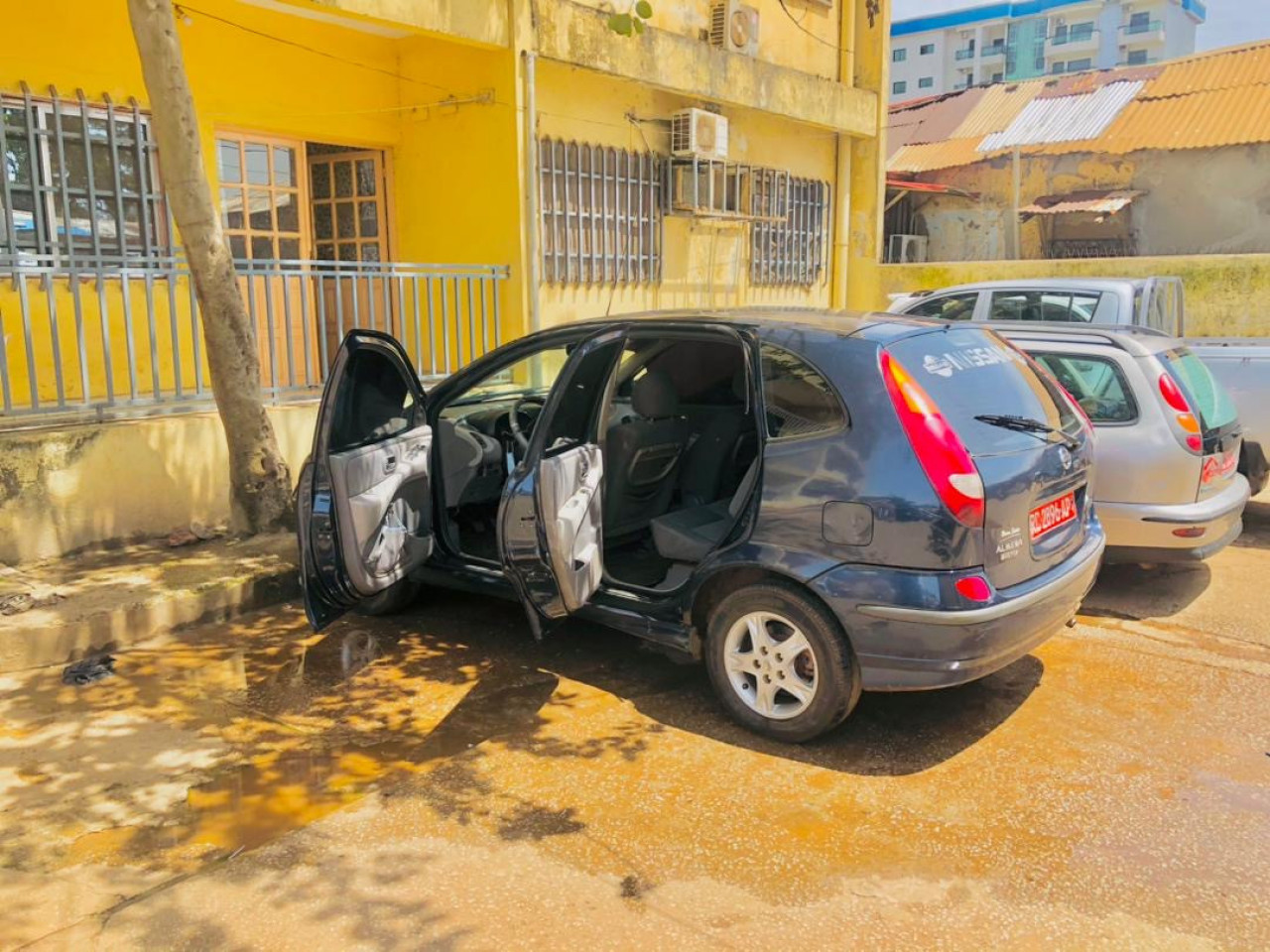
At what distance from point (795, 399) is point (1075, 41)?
79.0 m

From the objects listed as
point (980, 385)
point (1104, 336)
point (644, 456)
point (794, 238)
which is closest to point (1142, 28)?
point (794, 238)

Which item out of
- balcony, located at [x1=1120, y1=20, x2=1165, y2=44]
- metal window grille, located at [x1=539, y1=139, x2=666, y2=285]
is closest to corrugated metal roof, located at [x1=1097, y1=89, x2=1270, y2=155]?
metal window grille, located at [x1=539, y1=139, x2=666, y2=285]

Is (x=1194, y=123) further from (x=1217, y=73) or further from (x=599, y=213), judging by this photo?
(x=599, y=213)

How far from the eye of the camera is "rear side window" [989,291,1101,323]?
7562 mm

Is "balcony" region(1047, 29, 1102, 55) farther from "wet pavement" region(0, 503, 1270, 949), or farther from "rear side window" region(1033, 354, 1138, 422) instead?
"wet pavement" region(0, 503, 1270, 949)

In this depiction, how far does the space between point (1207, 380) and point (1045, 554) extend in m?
2.57

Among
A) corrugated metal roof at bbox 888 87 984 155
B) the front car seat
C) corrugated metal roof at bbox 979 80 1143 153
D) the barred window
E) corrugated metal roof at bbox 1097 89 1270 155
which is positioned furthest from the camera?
corrugated metal roof at bbox 888 87 984 155

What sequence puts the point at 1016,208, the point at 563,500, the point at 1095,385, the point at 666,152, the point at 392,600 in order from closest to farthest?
the point at 563,500 < the point at 392,600 < the point at 1095,385 < the point at 666,152 < the point at 1016,208

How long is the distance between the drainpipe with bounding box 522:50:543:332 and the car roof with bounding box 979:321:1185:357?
447 centimetres

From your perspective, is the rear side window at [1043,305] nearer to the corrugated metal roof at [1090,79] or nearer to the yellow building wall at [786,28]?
the yellow building wall at [786,28]

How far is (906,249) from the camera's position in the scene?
21.2 meters

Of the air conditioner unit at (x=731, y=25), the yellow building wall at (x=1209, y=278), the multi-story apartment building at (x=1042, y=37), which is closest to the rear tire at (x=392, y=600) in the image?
the air conditioner unit at (x=731, y=25)

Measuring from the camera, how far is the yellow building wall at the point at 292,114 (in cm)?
718

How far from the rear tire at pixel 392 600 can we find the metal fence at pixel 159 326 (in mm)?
2148
